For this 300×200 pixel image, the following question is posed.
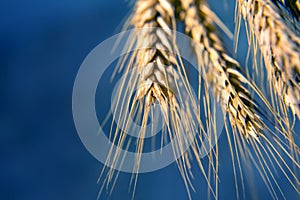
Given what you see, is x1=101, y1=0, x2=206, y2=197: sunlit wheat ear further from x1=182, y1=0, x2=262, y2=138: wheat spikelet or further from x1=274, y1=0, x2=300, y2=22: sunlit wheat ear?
x1=274, y1=0, x2=300, y2=22: sunlit wheat ear

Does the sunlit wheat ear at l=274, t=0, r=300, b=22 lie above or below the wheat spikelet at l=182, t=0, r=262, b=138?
above

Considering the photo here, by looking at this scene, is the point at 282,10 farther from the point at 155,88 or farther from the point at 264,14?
the point at 155,88

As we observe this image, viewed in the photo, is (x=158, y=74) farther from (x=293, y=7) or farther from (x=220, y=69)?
(x=293, y=7)

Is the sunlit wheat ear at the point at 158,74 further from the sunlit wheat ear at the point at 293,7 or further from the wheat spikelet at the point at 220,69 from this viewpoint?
the sunlit wheat ear at the point at 293,7

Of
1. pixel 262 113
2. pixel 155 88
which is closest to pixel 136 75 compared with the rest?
pixel 155 88
